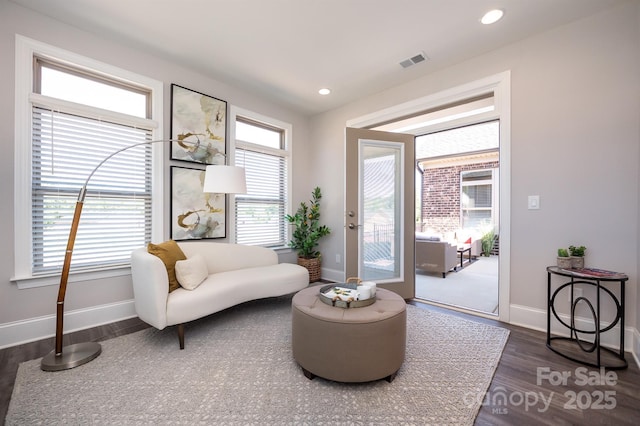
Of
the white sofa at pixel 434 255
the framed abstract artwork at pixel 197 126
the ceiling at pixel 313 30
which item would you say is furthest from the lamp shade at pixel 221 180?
the white sofa at pixel 434 255

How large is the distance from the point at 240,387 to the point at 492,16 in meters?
3.37

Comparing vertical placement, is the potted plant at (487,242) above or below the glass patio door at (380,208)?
below

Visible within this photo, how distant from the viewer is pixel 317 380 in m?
1.76

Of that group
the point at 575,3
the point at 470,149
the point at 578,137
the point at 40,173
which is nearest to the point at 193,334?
the point at 40,173

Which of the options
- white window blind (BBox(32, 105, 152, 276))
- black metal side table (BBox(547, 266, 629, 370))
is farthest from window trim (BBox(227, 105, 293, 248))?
black metal side table (BBox(547, 266, 629, 370))

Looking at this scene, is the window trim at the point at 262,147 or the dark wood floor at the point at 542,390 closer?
the dark wood floor at the point at 542,390

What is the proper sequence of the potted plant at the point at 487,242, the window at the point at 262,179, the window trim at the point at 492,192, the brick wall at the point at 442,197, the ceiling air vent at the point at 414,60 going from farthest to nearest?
the brick wall at the point at 442,197, the window trim at the point at 492,192, the potted plant at the point at 487,242, the window at the point at 262,179, the ceiling air vent at the point at 414,60

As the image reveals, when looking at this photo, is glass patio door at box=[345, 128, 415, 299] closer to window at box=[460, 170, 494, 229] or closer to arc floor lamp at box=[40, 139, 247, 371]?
arc floor lamp at box=[40, 139, 247, 371]

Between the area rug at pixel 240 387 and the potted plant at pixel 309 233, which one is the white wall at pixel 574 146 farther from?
the potted plant at pixel 309 233

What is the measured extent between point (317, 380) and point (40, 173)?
2815mm

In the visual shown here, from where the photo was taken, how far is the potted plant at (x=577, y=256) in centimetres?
222

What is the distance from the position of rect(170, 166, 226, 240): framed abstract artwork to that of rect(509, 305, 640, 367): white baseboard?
3342 millimetres

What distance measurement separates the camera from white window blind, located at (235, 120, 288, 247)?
386 cm

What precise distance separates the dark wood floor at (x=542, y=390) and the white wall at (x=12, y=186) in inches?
9.0
